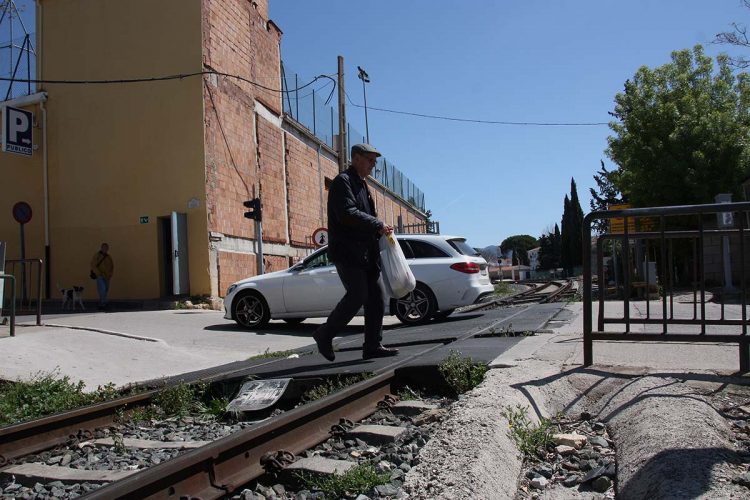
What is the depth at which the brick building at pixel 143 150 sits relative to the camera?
690 inches

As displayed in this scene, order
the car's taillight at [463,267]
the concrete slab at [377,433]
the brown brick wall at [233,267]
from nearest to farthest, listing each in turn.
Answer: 1. the concrete slab at [377,433]
2. the car's taillight at [463,267]
3. the brown brick wall at [233,267]

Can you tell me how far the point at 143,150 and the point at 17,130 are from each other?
12.6 ft

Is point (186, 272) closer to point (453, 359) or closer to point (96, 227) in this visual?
point (96, 227)

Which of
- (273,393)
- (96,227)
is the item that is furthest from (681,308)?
(96,227)

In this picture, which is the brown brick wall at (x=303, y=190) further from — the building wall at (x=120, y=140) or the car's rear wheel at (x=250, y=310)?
the car's rear wheel at (x=250, y=310)

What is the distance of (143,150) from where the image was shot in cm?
1812

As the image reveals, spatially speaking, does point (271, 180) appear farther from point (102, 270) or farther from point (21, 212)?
point (21, 212)

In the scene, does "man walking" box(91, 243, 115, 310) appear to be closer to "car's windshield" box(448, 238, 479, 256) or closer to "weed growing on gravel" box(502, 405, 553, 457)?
"car's windshield" box(448, 238, 479, 256)

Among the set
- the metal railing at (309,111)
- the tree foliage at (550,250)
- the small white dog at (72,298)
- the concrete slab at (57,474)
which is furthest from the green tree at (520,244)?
the concrete slab at (57,474)

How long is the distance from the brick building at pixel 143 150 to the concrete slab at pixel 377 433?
14062 millimetres

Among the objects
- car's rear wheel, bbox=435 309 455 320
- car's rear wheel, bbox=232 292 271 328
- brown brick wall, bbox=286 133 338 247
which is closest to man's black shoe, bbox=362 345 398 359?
car's rear wheel, bbox=435 309 455 320

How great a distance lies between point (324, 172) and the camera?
28047mm

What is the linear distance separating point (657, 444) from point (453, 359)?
206 cm

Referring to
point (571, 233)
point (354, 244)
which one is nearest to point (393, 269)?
point (354, 244)
